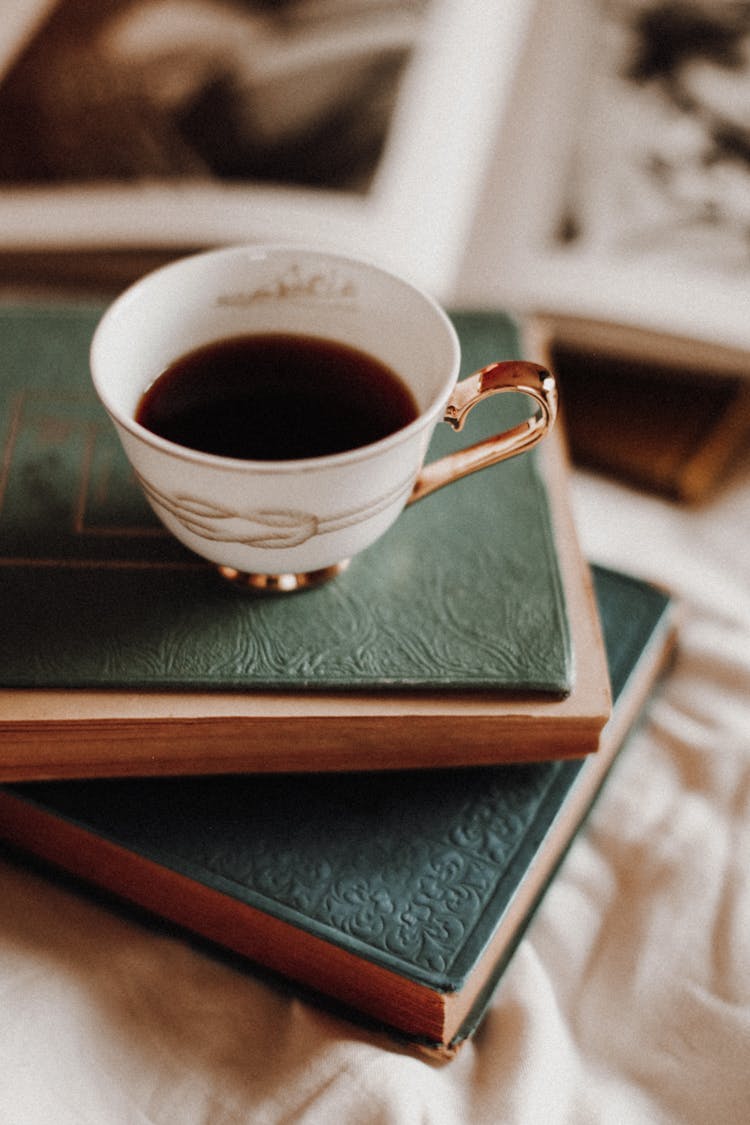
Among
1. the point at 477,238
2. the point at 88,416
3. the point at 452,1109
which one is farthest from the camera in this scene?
the point at 477,238

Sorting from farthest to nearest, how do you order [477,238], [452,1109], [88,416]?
1. [477,238]
2. [88,416]
3. [452,1109]

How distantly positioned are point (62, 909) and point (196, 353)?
310mm

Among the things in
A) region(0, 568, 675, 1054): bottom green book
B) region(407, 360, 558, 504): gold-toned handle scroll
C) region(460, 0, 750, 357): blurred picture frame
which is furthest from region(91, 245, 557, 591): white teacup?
region(460, 0, 750, 357): blurred picture frame

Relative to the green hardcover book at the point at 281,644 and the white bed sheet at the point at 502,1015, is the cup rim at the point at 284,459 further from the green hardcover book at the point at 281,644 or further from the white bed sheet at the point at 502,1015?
the white bed sheet at the point at 502,1015

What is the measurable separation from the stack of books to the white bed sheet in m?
0.02

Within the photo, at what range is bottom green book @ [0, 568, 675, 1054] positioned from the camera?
0.41m

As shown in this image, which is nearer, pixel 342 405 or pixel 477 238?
pixel 342 405

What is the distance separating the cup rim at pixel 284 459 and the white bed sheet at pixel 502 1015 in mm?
262

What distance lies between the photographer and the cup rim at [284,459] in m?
0.37

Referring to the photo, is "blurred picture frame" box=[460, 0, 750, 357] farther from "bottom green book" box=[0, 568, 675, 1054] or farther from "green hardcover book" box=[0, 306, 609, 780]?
"bottom green book" box=[0, 568, 675, 1054]

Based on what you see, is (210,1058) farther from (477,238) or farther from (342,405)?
(477,238)

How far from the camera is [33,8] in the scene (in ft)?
2.72

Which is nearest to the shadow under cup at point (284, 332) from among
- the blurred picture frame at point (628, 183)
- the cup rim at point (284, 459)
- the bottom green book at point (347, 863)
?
the cup rim at point (284, 459)

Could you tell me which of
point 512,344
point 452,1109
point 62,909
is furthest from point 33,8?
point 452,1109
